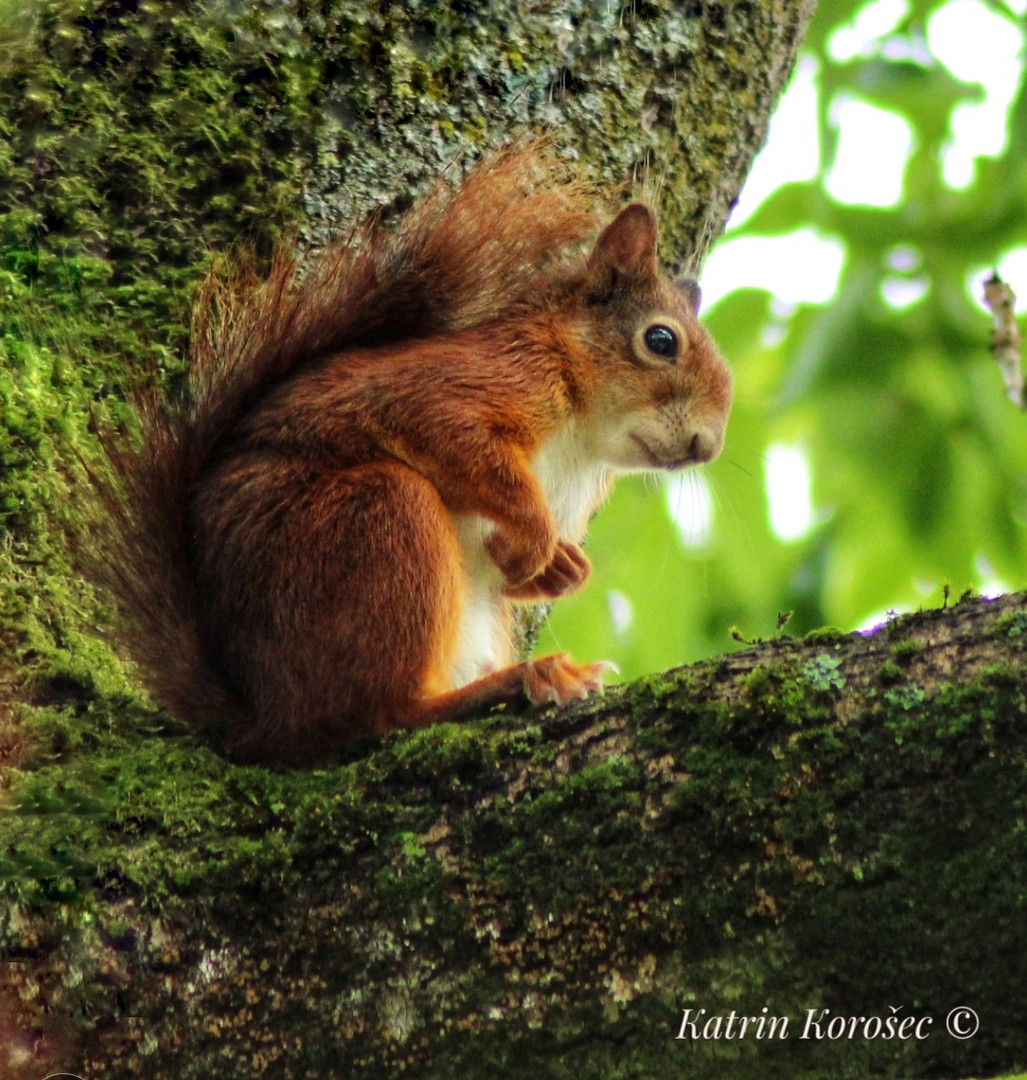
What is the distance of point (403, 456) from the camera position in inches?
88.7

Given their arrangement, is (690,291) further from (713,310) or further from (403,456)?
(403,456)

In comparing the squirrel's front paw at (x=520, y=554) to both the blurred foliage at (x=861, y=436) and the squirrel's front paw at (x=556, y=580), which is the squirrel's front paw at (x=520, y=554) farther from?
the blurred foliage at (x=861, y=436)

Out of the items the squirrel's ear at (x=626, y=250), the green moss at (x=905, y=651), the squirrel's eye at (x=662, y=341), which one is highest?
the squirrel's ear at (x=626, y=250)

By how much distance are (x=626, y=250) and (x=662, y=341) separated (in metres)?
0.21

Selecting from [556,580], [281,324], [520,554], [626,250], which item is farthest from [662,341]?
[281,324]

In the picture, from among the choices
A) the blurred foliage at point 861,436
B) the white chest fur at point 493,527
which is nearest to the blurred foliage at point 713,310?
the blurred foliage at point 861,436

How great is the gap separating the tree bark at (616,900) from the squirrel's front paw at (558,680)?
0.17 m

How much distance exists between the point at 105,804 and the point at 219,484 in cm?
61

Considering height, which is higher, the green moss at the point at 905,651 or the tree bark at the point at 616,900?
the green moss at the point at 905,651

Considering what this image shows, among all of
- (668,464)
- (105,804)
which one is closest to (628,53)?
(668,464)

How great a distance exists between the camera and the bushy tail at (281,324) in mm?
2020

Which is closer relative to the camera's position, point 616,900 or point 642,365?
point 616,900

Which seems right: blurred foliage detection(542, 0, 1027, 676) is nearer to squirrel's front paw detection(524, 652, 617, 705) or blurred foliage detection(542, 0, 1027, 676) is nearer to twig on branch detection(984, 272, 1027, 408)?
twig on branch detection(984, 272, 1027, 408)

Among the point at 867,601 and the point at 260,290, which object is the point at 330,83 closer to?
the point at 260,290
